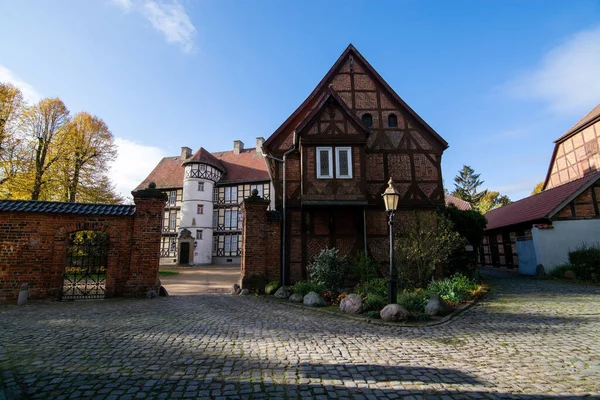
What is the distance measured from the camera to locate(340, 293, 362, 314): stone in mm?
8430

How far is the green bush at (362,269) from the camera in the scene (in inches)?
487

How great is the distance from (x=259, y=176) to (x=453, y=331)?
31125mm

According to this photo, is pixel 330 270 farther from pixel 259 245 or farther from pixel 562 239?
pixel 562 239

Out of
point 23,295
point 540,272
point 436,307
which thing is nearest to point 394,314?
point 436,307

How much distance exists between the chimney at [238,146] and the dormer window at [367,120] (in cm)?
2863

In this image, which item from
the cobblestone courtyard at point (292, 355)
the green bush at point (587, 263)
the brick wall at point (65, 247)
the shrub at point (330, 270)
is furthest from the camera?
the green bush at point (587, 263)

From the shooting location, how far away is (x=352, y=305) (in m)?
8.53

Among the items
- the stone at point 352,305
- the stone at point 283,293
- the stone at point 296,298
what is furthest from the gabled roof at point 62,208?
the stone at point 352,305

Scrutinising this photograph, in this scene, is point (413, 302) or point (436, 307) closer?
point (436, 307)

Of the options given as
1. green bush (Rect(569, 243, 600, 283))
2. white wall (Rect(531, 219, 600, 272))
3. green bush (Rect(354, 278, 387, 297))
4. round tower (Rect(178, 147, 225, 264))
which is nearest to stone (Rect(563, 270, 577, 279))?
green bush (Rect(569, 243, 600, 283))

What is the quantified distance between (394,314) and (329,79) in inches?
466

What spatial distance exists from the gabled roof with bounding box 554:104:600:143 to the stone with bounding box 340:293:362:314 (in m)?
22.5

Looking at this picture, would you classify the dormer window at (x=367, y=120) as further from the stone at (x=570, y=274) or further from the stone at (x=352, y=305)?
the stone at (x=570, y=274)

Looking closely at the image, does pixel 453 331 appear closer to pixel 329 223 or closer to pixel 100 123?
pixel 329 223
